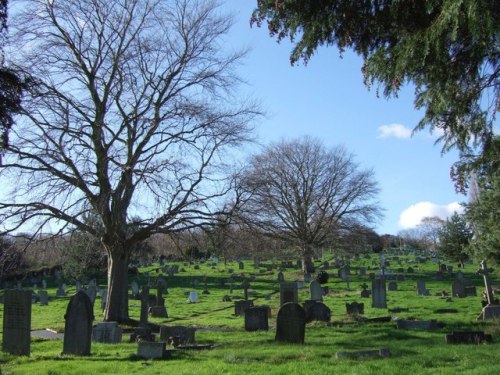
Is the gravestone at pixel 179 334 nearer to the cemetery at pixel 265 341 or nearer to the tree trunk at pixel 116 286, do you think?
the cemetery at pixel 265 341

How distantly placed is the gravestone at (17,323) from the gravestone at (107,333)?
9.01ft

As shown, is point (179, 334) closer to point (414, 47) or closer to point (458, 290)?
point (414, 47)

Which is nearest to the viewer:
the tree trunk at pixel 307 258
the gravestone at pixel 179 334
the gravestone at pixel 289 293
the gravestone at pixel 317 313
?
the gravestone at pixel 179 334

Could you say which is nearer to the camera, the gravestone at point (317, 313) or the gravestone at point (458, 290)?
the gravestone at point (317, 313)

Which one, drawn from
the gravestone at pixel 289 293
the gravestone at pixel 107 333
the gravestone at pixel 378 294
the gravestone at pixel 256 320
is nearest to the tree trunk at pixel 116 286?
the gravestone at pixel 107 333

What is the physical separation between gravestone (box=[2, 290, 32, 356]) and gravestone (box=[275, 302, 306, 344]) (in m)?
5.60

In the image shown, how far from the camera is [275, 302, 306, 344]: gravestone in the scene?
12062mm

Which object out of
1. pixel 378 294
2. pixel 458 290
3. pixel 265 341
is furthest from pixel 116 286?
pixel 458 290

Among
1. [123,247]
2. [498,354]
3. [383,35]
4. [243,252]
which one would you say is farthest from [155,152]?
[383,35]

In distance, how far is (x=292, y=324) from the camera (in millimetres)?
12086

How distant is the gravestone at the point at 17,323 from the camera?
11.3 m

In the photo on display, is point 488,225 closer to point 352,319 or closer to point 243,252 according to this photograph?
point 352,319

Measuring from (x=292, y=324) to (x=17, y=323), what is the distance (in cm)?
612

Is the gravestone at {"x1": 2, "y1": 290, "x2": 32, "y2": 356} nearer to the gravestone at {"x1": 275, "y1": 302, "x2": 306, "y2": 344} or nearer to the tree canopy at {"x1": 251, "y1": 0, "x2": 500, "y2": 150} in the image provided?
the gravestone at {"x1": 275, "y1": 302, "x2": 306, "y2": 344}
